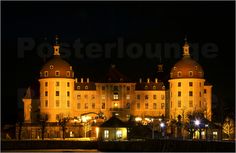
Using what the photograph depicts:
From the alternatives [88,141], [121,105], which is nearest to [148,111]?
[121,105]

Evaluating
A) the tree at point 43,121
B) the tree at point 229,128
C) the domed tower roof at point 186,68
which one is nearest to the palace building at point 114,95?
the domed tower roof at point 186,68

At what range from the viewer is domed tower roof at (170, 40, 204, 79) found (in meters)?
116

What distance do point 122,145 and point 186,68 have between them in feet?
97.6

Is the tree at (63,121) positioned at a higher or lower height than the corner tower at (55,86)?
lower

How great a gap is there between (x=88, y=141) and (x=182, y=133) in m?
14.3

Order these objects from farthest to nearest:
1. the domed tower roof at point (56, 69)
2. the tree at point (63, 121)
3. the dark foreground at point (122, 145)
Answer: the domed tower roof at point (56, 69) → the tree at point (63, 121) → the dark foreground at point (122, 145)

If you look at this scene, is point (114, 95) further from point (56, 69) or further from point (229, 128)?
point (229, 128)

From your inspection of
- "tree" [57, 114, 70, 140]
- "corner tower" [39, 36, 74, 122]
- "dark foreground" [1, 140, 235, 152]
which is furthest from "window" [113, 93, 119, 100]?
"dark foreground" [1, 140, 235, 152]

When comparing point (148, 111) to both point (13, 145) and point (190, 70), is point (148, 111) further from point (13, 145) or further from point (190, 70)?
point (13, 145)

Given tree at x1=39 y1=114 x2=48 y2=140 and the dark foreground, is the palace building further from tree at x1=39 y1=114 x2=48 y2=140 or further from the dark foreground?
the dark foreground

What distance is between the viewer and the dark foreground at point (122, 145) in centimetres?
7365

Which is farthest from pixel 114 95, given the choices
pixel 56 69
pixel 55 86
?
pixel 56 69

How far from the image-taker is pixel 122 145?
88.8 meters

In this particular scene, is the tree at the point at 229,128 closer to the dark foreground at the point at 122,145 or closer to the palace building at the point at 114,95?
the palace building at the point at 114,95
